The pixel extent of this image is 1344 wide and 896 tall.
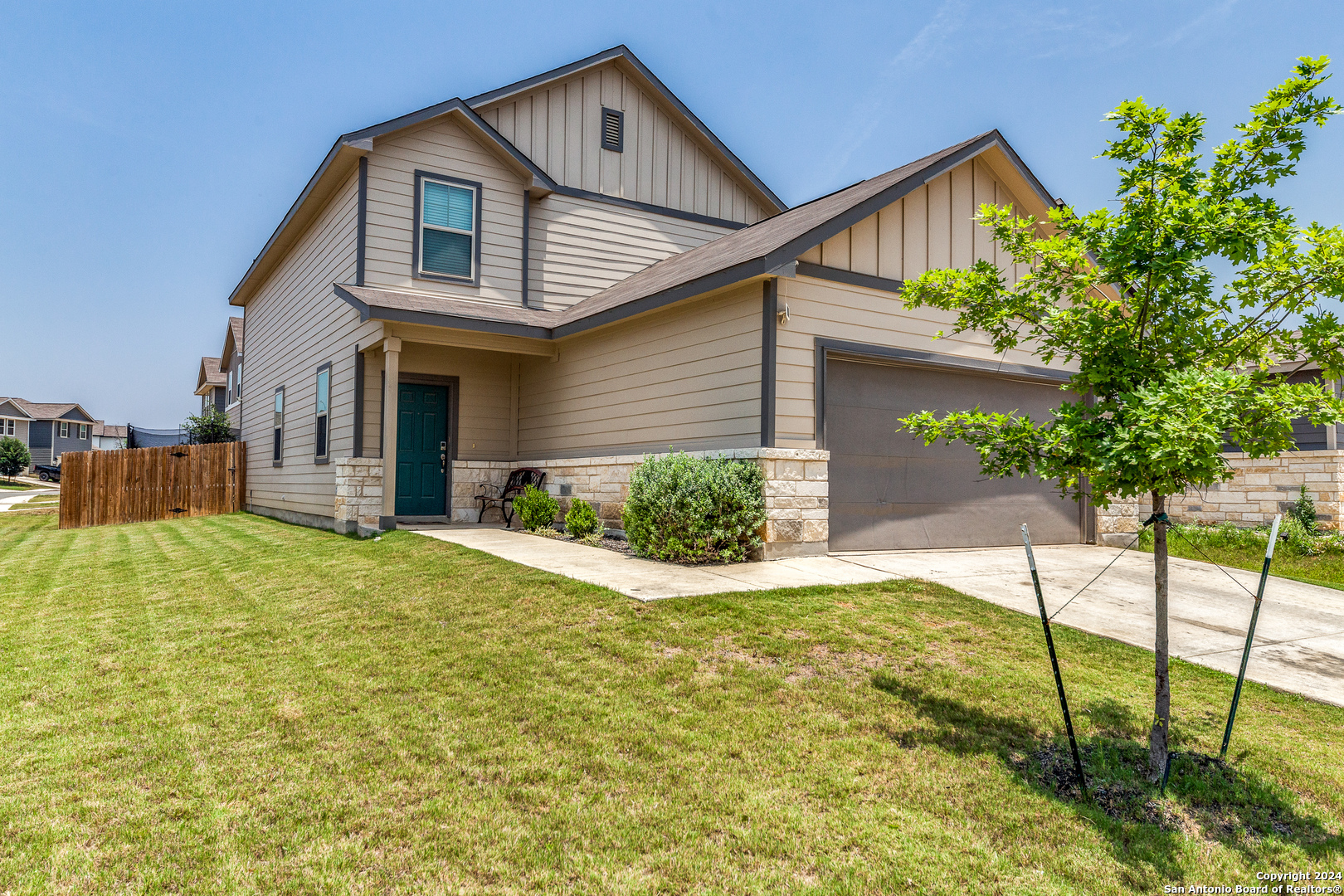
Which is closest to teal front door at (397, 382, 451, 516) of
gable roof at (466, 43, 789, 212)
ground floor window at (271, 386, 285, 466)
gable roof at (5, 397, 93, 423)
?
ground floor window at (271, 386, 285, 466)

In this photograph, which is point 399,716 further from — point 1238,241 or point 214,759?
point 1238,241

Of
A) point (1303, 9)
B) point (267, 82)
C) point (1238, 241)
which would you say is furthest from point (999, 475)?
point (267, 82)

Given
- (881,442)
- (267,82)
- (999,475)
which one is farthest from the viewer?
(267,82)

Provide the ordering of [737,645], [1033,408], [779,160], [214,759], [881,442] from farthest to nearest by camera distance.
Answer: [779,160], [1033,408], [881,442], [737,645], [214,759]

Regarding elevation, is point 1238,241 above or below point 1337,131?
below

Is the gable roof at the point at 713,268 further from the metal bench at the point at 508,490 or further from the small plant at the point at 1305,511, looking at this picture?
the small plant at the point at 1305,511

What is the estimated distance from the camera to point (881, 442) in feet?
29.7

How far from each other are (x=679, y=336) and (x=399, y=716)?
6148 mm

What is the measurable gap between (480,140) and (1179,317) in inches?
447

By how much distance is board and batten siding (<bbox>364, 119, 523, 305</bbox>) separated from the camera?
11.5 meters

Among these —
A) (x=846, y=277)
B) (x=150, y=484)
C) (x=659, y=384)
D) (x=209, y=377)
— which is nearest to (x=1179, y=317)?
(x=846, y=277)

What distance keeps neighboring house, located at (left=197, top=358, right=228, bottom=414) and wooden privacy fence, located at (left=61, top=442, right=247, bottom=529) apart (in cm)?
1031

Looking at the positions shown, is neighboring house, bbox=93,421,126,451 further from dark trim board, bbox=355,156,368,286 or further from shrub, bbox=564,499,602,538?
shrub, bbox=564,499,602,538

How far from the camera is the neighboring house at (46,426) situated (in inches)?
2109
